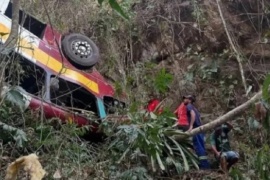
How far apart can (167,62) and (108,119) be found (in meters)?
3.64

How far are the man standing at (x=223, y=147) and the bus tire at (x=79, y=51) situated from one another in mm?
1839

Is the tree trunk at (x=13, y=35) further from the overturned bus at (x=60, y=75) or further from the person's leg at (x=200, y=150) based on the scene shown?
the person's leg at (x=200, y=150)

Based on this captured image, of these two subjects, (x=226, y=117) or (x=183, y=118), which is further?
(x=183, y=118)

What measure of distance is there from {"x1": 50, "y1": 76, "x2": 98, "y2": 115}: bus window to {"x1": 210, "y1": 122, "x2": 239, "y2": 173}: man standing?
1.48 meters

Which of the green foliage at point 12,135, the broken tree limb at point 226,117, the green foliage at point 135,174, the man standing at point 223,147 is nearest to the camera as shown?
the broken tree limb at point 226,117

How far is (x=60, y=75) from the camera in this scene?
20.7 ft

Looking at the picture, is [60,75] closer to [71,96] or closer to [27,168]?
[71,96]

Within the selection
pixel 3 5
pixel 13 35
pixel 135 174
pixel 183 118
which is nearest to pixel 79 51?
pixel 3 5

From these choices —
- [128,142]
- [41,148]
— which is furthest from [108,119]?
[41,148]

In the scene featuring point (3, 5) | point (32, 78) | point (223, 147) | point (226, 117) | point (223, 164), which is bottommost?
point (223, 164)

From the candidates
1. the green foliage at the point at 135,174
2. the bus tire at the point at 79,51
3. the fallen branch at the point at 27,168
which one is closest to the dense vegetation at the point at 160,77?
the green foliage at the point at 135,174

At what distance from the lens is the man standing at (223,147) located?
→ 6168 mm

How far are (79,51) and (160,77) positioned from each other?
1.15 m

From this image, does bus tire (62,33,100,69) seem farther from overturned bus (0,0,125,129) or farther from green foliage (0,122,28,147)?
green foliage (0,122,28,147)
